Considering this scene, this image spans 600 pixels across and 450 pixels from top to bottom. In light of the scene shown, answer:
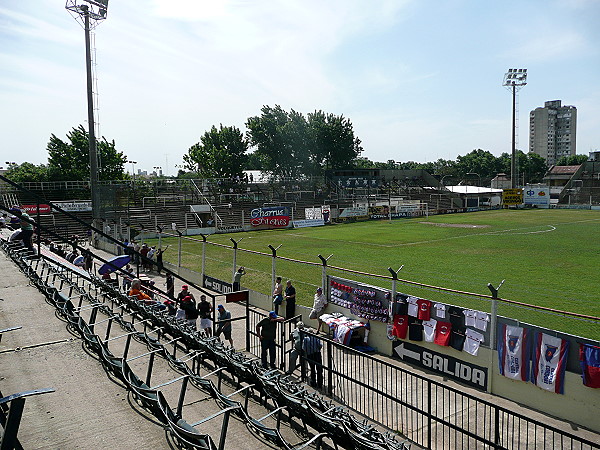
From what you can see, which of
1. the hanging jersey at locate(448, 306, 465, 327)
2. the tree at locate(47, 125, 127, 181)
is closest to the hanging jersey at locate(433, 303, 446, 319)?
the hanging jersey at locate(448, 306, 465, 327)

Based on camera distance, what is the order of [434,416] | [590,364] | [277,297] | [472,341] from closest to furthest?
[434,416], [590,364], [472,341], [277,297]

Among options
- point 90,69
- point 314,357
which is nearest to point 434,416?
point 314,357

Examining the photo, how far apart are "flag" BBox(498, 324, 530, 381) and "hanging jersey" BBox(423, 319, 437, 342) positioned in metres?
1.67

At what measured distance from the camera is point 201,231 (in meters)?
43.2

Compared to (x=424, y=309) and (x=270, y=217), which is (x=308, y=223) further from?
(x=424, y=309)

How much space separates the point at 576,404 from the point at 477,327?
2.37m

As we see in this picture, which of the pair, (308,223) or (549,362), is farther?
(308,223)

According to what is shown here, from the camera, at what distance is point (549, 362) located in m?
9.34

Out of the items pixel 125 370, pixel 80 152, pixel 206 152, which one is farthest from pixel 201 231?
pixel 206 152

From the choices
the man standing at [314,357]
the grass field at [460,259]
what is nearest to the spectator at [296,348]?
the man standing at [314,357]

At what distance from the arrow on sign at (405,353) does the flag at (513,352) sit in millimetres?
2219

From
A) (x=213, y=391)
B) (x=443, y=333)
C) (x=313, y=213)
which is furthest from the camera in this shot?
(x=313, y=213)

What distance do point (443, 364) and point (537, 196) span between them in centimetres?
6521

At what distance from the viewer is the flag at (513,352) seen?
9727 millimetres
